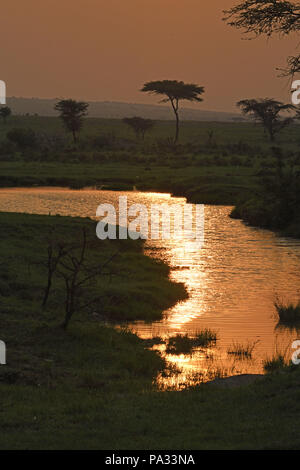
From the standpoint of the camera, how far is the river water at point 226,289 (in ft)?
44.7

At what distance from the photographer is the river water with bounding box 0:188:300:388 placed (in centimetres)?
1361

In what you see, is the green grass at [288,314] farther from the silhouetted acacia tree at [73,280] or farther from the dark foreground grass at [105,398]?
the silhouetted acacia tree at [73,280]

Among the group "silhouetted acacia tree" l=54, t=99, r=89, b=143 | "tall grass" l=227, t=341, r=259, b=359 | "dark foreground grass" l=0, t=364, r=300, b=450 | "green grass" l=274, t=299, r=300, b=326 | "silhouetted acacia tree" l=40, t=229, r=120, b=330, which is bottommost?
"tall grass" l=227, t=341, r=259, b=359

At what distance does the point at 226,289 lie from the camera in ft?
65.9

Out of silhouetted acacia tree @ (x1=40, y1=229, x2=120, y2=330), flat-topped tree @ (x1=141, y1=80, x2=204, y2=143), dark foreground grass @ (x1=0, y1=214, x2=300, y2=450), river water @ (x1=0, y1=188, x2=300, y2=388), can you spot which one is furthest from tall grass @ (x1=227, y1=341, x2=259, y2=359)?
flat-topped tree @ (x1=141, y1=80, x2=204, y2=143)

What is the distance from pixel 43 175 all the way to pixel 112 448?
4870 cm

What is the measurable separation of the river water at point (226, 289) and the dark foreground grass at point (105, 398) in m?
0.91

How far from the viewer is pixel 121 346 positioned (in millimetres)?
13609

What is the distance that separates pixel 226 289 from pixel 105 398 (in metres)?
10.1

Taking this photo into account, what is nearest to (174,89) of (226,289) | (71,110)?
(71,110)

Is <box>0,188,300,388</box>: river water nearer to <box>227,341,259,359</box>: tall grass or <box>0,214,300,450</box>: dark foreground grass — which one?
<box>227,341,259,359</box>: tall grass

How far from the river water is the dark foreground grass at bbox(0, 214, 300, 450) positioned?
2.99 feet

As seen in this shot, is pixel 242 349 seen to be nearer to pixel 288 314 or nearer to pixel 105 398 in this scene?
pixel 288 314

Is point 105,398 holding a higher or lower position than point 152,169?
lower
